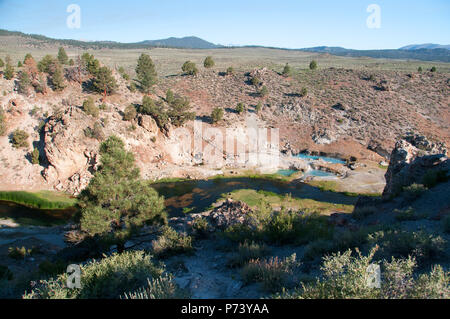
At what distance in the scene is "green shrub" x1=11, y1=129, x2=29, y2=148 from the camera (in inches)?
1103

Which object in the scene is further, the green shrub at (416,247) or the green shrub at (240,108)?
the green shrub at (240,108)

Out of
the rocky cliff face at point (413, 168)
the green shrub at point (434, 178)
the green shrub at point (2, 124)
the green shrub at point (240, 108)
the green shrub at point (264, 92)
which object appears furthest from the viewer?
the green shrub at point (264, 92)

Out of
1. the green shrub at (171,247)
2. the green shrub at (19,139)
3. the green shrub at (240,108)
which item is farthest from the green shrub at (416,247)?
the green shrub at (240,108)

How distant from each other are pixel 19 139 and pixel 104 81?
12039 millimetres

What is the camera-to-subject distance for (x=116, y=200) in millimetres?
12469

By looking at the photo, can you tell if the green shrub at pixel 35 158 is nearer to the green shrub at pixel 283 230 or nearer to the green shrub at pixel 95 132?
the green shrub at pixel 95 132

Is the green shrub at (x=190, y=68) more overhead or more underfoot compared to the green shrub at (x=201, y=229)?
more overhead

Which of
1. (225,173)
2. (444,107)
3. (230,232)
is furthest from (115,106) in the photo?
(444,107)

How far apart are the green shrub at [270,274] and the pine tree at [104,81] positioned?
34.8 m

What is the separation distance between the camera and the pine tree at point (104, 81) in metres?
34.4

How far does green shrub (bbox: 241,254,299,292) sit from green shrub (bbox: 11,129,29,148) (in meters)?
31.4

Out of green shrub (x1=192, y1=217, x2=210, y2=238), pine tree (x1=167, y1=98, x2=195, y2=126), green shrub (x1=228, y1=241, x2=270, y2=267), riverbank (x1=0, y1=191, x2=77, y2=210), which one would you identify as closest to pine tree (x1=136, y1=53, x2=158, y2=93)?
pine tree (x1=167, y1=98, x2=195, y2=126)
